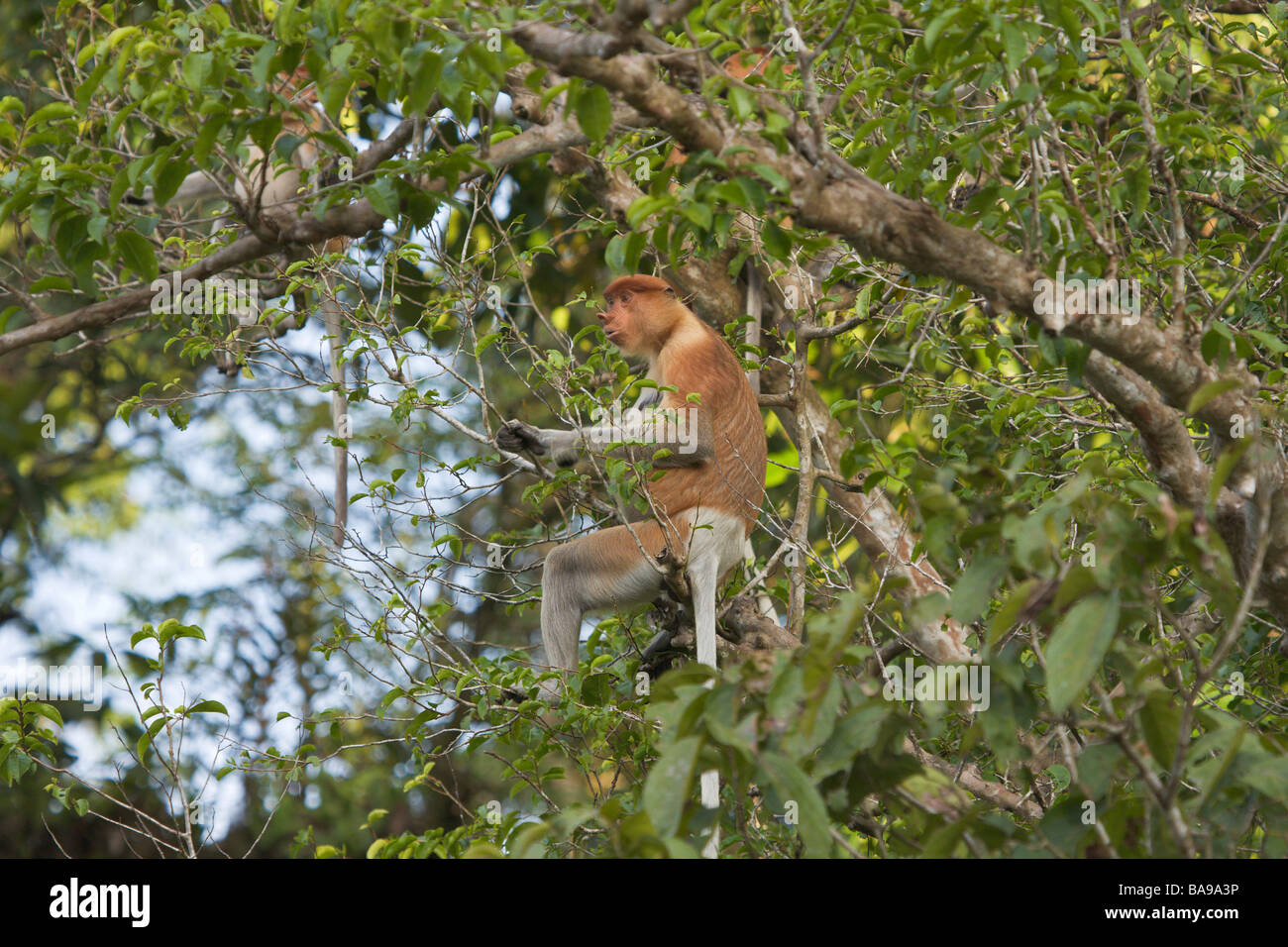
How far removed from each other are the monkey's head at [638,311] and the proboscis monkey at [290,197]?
2.72 ft

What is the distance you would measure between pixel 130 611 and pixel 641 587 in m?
3.27

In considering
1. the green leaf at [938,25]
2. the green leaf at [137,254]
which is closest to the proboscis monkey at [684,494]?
the green leaf at [137,254]

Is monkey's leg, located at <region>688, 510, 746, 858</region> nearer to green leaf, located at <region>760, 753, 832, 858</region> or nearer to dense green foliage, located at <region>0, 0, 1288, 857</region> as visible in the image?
dense green foliage, located at <region>0, 0, 1288, 857</region>

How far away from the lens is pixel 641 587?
3.20m

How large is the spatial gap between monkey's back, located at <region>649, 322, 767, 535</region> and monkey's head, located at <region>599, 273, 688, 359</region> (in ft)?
0.41

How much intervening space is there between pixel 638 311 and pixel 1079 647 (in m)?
2.60

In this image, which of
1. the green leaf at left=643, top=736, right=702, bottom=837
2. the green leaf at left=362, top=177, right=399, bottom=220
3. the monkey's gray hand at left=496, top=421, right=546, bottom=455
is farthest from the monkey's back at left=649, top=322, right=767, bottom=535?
the green leaf at left=643, top=736, right=702, bottom=837

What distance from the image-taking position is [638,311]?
3.55 meters

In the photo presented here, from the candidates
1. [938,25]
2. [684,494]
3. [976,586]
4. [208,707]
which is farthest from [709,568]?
[976,586]

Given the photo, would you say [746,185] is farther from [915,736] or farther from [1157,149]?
[915,736]

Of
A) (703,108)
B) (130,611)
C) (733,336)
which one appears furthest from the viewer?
(130,611)

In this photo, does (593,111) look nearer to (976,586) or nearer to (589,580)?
(976,586)

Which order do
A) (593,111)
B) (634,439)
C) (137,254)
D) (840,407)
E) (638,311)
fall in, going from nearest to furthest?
(593,111) → (137,254) → (840,407) → (634,439) → (638,311)

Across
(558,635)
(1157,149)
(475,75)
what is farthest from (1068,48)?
(558,635)
